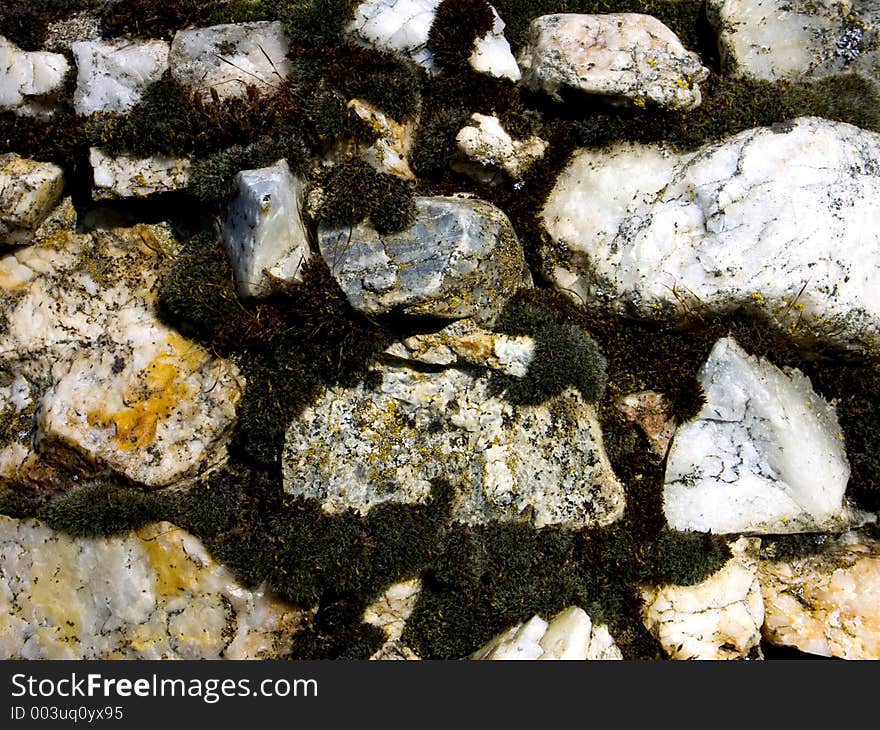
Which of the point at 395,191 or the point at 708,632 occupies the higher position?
the point at 395,191

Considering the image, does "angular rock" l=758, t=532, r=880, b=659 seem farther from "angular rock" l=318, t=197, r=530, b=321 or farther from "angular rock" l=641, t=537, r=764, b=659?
"angular rock" l=318, t=197, r=530, b=321

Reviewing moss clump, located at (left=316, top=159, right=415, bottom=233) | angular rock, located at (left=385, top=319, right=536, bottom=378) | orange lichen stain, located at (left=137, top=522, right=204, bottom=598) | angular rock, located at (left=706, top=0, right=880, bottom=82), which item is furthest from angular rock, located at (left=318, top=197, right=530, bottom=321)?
angular rock, located at (left=706, top=0, right=880, bottom=82)

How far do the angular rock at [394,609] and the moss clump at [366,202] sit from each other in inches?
187

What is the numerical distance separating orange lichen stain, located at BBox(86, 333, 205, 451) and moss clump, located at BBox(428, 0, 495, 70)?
5.57m

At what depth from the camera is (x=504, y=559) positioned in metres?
9.95

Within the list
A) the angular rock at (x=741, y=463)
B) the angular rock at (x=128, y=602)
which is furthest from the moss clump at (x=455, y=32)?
the angular rock at (x=128, y=602)

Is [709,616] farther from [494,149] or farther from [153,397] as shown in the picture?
[153,397]

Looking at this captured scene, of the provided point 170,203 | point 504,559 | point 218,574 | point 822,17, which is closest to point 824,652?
point 504,559

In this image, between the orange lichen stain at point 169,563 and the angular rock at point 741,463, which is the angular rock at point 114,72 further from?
the angular rock at point 741,463

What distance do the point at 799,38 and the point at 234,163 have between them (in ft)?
28.4

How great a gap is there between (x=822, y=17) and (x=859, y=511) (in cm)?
741

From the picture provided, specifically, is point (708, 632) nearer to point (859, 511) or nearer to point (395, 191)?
point (859, 511)

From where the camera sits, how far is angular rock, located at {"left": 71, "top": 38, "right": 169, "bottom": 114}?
36.0 ft

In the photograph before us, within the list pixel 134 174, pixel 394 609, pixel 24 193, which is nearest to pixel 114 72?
pixel 134 174
